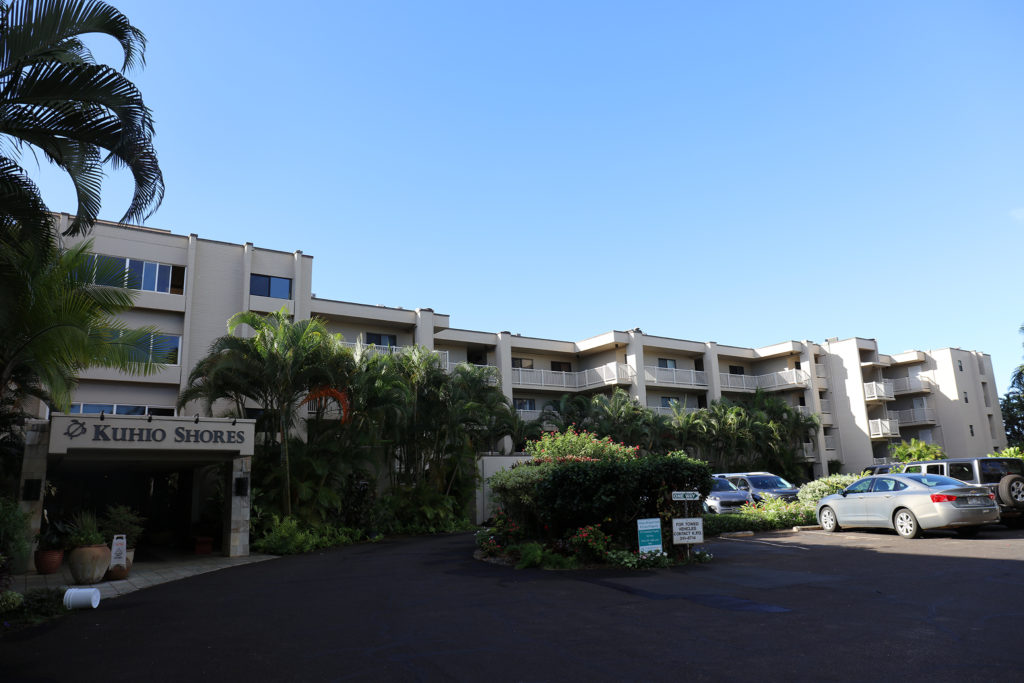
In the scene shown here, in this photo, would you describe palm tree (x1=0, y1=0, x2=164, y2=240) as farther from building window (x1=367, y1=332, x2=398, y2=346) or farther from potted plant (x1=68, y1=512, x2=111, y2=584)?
building window (x1=367, y1=332, x2=398, y2=346)

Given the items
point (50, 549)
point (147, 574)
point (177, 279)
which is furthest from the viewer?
point (177, 279)

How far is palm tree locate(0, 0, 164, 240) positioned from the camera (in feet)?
26.6

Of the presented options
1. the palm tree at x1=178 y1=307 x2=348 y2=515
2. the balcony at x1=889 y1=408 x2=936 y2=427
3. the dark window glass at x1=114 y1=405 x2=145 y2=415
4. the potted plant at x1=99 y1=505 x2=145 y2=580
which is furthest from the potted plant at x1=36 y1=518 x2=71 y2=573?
the balcony at x1=889 y1=408 x2=936 y2=427

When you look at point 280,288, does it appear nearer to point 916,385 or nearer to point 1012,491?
point 1012,491

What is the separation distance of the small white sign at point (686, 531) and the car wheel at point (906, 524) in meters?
5.81

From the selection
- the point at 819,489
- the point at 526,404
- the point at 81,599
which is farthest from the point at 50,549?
the point at 526,404

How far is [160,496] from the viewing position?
1039 inches

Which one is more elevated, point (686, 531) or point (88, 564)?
point (686, 531)

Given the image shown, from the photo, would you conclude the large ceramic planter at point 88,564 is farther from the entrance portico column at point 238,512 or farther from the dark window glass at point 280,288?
the dark window glass at point 280,288

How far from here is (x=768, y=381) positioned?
152 ft

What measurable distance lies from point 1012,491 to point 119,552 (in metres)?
20.1

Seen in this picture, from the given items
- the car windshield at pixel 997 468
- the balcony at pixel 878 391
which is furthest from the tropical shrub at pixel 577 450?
the balcony at pixel 878 391

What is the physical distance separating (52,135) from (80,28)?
141 centimetres

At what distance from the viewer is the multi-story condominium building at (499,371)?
18250 mm
